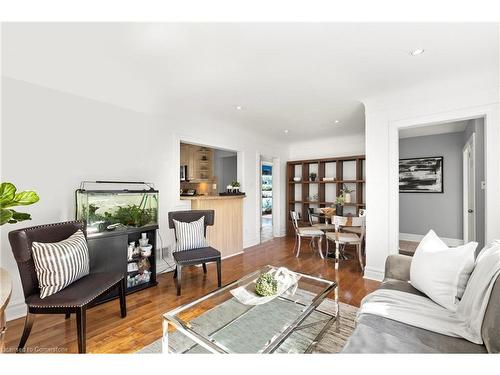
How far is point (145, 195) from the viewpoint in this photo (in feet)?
8.90

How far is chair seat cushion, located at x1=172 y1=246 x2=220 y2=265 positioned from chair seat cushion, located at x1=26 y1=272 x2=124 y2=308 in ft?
2.29

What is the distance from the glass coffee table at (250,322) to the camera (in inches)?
50.0

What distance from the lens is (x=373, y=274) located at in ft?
9.70

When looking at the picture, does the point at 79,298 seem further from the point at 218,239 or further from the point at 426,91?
the point at 426,91

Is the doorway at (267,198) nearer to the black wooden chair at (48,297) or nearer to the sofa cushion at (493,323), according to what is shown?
the black wooden chair at (48,297)

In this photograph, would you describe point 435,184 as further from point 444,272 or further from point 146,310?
point 146,310

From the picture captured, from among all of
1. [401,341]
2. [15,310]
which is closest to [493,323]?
[401,341]

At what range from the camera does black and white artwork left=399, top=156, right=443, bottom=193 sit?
473 centimetres

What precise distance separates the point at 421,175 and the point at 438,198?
1.89ft

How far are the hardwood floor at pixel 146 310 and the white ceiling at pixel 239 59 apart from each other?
7.53 feet

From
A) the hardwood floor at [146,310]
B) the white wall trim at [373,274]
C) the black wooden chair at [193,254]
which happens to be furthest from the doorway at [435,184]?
the black wooden chair at [193,254]

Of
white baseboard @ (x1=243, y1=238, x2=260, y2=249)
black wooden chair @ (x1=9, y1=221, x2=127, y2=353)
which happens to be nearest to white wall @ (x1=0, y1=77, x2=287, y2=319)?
black wooden chair @ (x1=9, y1=221, x2=127, y2=353)
